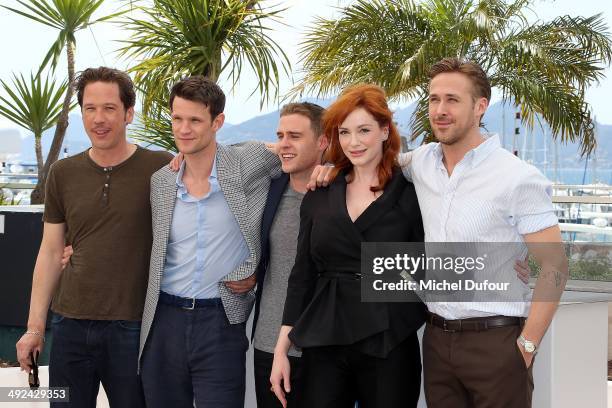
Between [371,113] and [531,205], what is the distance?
524 mm

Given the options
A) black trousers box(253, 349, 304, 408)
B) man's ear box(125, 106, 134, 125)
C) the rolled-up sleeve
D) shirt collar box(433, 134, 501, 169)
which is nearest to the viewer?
→ the rolled-up sleeve

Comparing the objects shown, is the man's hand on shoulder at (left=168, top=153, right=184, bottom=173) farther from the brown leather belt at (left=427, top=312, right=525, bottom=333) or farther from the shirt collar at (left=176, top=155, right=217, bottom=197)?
the brown leather belt at (left=427, top=312, right=525, bottom=333)

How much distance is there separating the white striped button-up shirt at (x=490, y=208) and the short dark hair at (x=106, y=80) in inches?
42.8

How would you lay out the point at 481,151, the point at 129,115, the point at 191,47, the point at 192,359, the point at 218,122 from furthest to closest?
the point at 191,47 < the point at 129,115 < the point at 218,122 < the point at 192,359 < the point at 481,151

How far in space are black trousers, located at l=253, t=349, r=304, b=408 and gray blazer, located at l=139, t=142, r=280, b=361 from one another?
0.15m

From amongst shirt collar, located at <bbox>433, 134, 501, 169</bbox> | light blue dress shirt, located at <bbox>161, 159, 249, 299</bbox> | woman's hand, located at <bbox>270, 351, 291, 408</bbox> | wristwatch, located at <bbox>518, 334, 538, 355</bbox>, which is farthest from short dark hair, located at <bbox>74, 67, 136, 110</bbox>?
wristwatch, located at <bbox>518, 334, 538, 355</bbox>

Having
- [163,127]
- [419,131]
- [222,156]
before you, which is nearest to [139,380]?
[222,156]

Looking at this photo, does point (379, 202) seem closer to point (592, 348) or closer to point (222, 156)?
point (222, 156)

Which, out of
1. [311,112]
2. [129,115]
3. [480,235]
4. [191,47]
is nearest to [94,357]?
[129,115]

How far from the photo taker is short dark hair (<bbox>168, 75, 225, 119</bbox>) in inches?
102

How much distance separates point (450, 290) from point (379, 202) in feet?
1.13

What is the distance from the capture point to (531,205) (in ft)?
7.27

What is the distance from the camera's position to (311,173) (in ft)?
8.77

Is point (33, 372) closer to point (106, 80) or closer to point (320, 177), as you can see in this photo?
point (106, 80)
